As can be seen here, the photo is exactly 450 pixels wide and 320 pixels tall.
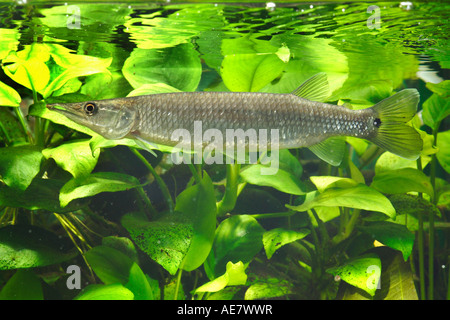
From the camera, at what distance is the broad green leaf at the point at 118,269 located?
236 cm

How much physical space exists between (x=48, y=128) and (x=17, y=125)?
311 mm

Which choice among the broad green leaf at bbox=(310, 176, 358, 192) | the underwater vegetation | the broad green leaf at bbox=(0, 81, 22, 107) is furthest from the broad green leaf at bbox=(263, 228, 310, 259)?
the broad green leaf at bbox=(0, 81, 22, 107)

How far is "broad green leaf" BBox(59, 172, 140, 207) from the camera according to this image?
2141mm

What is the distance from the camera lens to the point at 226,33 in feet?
9.57

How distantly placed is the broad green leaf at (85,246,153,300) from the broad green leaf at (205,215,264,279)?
0.50 metres

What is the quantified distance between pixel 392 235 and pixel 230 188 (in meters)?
1.26

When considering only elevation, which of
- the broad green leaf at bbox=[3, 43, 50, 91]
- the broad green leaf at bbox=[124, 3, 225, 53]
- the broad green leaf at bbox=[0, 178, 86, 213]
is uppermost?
the broad green leaf at bbox=[124, 3, 225, 53]

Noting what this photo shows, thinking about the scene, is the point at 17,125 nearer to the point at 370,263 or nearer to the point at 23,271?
the point at 23,271

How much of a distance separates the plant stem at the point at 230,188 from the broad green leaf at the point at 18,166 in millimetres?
1351

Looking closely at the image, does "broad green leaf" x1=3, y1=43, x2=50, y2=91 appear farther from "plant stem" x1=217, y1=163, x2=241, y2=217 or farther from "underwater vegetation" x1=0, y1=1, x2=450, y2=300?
"plant stem" x1=217, y1=163, x2=241, y2=217

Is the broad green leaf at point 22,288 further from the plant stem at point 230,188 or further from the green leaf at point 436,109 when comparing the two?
the green leaf at point 436,109

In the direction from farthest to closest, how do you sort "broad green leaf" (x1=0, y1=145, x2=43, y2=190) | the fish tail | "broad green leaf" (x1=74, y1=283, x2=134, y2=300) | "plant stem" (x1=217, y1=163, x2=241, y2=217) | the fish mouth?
1. "plant stem" (x1=217, y1=163, x2=241, y2=217)
2. "broad green leaf" (x1=0, y1=145, x2=43, y2=190)
3. "broad green leaf" (x1=74, y1=283, x2=134, y2=300)
4. the fish tail
5. the fish mouth

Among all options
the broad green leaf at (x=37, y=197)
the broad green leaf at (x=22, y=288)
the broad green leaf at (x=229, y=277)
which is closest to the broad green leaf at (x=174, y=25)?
the broad green leaf at (x=37, y=197)
